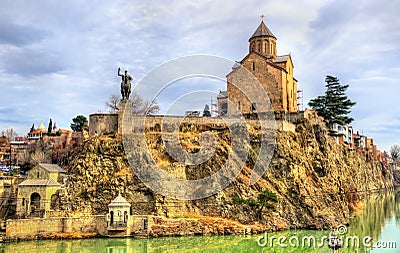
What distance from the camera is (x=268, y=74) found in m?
39.2

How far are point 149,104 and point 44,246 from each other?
23179mm

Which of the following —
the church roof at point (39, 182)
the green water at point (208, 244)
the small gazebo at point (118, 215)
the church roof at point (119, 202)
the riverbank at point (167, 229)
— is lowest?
the green water at point (208, 244)

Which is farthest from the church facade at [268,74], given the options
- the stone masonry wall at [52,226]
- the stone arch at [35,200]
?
the stone arch at [35,200]

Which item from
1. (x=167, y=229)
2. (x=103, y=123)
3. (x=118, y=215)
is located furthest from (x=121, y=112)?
(x=167, y=229)

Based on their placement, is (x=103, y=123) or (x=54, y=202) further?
(x=103, y=123)

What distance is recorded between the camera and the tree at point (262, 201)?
2815 cm

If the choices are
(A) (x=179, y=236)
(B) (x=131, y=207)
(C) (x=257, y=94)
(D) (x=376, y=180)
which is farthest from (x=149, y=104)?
(D) (x=376, y=180)

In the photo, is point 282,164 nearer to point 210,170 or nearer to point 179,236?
point 210,170

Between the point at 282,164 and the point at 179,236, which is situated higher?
the point at 282,164

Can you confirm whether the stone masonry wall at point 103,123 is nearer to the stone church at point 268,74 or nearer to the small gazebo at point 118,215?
the small gazebo at point 118,215

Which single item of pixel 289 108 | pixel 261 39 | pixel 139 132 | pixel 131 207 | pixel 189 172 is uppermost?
pixel 261 39

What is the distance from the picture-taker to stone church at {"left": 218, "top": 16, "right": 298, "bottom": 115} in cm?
3878

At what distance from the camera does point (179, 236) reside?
2608cm

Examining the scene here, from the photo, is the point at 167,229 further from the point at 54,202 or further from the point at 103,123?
the point at 103,123
